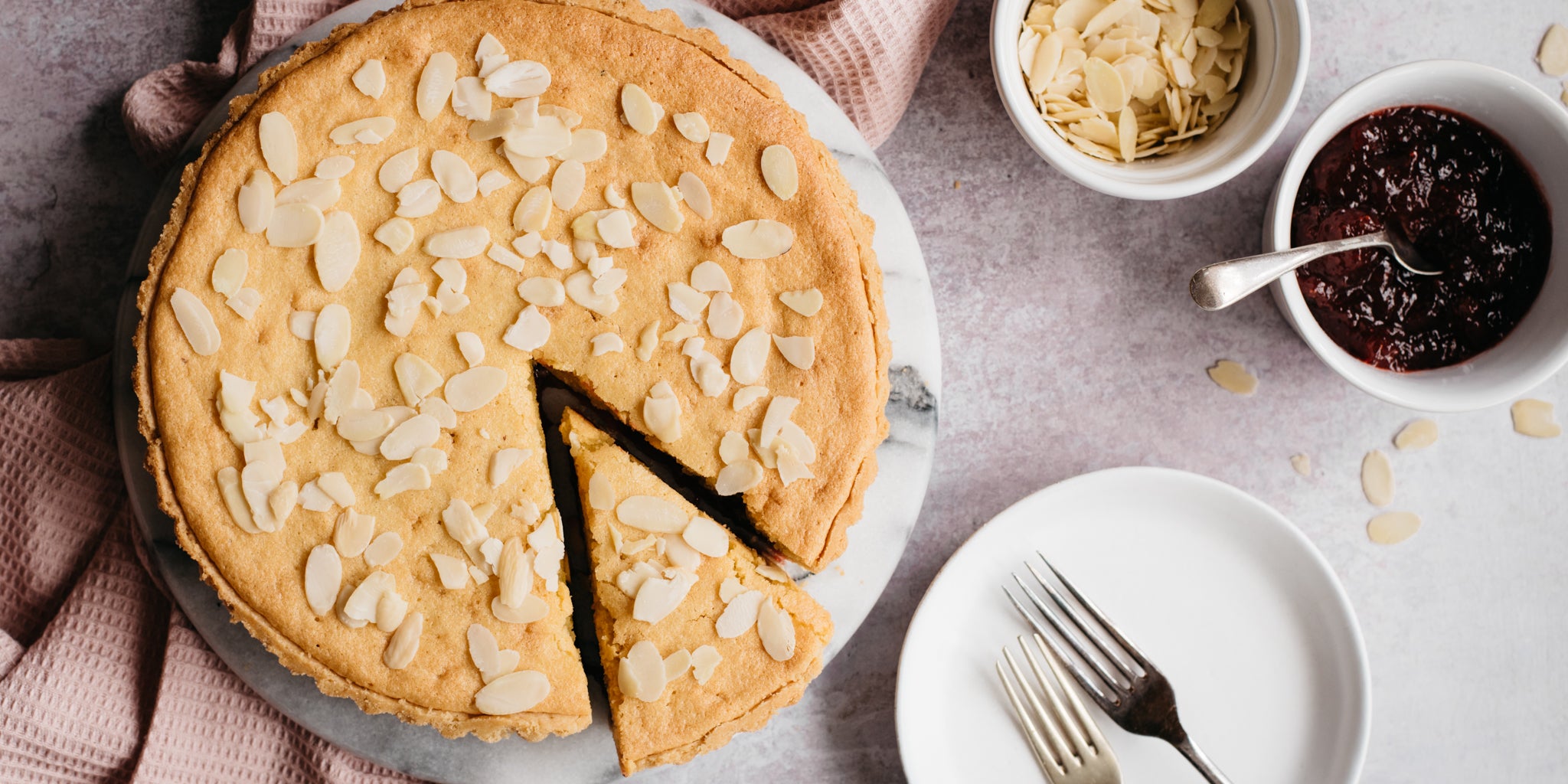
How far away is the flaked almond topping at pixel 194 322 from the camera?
6.48ft

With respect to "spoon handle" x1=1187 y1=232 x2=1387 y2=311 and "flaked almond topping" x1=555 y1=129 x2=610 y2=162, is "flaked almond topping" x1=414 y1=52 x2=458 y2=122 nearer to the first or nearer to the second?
"flaked almond topping" x1=555 y1=129 x2=610 y2=162

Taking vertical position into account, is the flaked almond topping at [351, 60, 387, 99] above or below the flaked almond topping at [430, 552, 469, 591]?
above

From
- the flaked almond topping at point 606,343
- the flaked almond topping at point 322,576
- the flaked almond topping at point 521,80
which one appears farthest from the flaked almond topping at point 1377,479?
the flaked almond topping at point 322,576

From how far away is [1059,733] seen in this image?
247cm

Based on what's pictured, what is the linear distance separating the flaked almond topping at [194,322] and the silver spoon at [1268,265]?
2.09 meters

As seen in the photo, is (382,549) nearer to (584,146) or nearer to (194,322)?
(194,322)

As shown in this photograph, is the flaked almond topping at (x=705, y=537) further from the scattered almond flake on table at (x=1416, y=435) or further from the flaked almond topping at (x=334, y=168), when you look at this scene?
the scattered almond flake on table at (x=1416, y=435)

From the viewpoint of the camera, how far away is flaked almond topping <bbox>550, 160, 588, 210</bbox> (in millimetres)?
2035

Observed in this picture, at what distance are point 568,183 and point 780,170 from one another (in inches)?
16.7

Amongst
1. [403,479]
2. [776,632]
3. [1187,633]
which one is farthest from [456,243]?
[1187,633]

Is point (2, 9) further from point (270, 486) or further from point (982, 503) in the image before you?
point (982, 503)

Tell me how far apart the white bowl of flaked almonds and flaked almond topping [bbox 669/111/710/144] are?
28.4 inches

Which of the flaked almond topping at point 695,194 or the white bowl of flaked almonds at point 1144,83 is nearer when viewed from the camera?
the flaked almond topping at point 695,194

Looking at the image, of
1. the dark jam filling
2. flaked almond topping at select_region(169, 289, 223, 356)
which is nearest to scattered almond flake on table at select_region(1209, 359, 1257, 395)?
the dark jam filling
